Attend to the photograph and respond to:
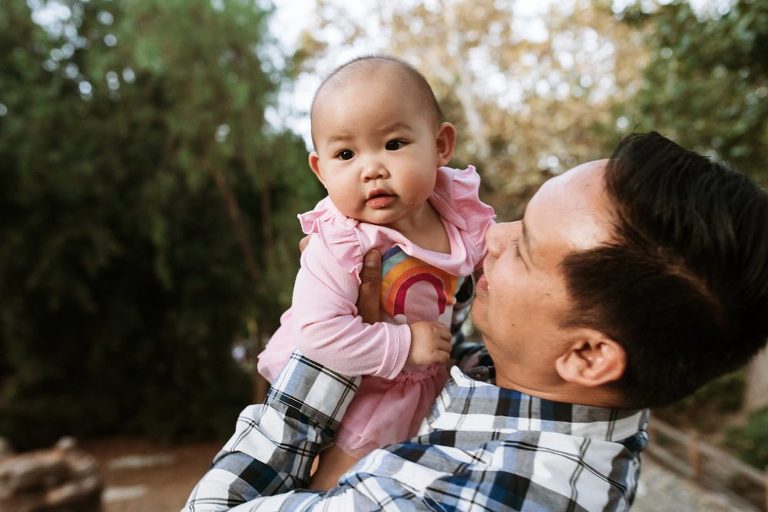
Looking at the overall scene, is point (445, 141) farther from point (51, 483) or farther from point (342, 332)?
point (51, 483)

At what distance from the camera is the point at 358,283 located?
1.33 meters

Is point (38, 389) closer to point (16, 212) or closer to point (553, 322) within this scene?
point (16, 212)

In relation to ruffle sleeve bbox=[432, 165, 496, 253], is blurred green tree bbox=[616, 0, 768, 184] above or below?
above

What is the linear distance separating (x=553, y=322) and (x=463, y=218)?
42 cm

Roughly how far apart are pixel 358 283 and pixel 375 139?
0.30 meters

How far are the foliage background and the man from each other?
4.43 meters

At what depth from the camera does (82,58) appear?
10.2 meters

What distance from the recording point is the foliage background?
764cm

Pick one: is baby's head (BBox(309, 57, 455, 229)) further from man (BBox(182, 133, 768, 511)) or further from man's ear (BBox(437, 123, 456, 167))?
man (BBox(182, 133, 768, 511))

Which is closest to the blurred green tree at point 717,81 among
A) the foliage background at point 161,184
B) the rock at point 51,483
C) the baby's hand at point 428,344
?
the foliage background at point 161,184

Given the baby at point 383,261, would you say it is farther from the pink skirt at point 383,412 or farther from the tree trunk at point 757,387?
the tree trunk at point 757,387

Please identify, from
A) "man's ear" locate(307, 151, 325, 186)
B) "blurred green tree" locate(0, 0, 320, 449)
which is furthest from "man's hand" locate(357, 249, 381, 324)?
"blurred green tree" locate(0, 0, 320, 449)

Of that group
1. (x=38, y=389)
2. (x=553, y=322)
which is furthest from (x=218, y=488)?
(x=38, y=389)

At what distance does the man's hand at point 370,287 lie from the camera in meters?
1.33
